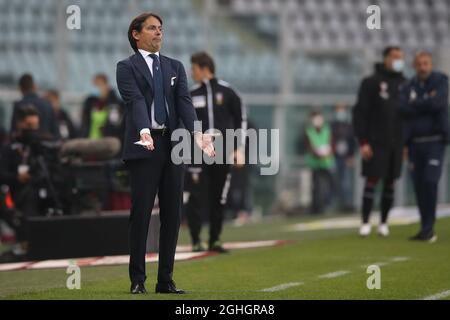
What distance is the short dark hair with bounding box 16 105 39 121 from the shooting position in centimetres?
1534

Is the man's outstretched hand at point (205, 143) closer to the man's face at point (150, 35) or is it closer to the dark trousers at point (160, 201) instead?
the dark trousers at point (160, 201)

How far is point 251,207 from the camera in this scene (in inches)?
925

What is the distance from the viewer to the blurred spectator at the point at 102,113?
18.9 m

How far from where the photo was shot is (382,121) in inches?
599

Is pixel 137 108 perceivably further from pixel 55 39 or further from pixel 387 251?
pixel 55 39

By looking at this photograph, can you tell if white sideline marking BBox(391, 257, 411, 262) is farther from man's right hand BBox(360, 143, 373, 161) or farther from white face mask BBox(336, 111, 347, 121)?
white face mask BBox(336, 111, 347, 121)

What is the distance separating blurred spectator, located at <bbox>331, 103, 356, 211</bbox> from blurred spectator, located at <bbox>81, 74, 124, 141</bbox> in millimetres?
5995

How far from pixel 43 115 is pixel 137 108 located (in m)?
7.48

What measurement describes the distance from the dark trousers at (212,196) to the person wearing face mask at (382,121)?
79.8 inches

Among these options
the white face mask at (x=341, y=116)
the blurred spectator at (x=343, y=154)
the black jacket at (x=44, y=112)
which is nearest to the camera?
the black jacket at (x=44, y=112)

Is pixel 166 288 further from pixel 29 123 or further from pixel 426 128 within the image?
pixel 29 123

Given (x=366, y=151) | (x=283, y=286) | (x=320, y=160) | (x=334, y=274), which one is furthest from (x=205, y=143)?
(x=320, y=160)

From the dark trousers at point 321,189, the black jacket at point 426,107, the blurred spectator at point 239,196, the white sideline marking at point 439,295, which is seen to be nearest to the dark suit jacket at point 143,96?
the white sideline marking at point 439,295
